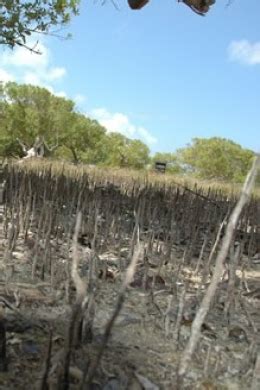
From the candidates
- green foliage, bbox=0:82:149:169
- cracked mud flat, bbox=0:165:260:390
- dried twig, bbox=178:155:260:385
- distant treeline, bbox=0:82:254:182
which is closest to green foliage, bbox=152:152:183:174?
distant treeline, bbox=0:82:254:182

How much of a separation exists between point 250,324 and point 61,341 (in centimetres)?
123

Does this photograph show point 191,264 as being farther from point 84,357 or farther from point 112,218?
point 84,357

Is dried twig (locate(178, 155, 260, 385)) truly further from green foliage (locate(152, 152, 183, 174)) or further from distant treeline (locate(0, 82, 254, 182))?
green foliage (locate(152, 152, 183, 174))

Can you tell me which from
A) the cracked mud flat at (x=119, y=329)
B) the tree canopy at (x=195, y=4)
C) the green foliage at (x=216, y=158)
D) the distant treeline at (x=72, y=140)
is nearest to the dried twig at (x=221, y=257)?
the cracked mud flat at (x=119, y=329)

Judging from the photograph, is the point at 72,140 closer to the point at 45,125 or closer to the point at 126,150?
the point at 45,125

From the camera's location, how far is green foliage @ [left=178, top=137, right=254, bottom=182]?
141ft

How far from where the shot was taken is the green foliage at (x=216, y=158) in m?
42.9

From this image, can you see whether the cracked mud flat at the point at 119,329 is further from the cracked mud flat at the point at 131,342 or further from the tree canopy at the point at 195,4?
the tree canopy at the point at 195,4

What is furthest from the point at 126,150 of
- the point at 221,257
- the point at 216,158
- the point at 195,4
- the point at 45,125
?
the point at 221,257

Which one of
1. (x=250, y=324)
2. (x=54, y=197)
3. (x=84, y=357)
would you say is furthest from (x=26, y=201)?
(x=84, y=357)

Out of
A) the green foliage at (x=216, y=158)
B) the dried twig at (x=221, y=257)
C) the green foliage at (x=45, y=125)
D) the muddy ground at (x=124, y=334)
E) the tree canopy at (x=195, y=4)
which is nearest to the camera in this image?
the dried twig at (x=221, y=257)

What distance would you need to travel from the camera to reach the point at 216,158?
1724 inches

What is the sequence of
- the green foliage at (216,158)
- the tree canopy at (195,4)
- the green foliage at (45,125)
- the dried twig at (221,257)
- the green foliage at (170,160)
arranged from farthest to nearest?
the green foliage at (170,160) < the green foliage at (216,158) < the green foliage at (45,125) < the tree canopy at (195,4) < the dried twig at (221,257)

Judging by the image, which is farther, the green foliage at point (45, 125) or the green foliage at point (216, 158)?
the green foliage at point (216, 158)
